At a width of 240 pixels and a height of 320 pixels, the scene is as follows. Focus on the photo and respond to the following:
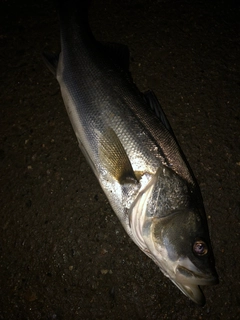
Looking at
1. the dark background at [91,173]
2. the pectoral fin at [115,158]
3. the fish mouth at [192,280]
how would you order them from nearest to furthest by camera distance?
the fish mouth at [192,280], the pectoral fin at [115,158], the dark background at [91,173]

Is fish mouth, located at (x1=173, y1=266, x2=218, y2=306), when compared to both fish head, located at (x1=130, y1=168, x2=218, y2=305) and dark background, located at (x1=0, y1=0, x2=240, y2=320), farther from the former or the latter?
dark background, located at (x1=0, y1=0, x2=240, y2=320)

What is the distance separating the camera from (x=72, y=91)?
2264 mm

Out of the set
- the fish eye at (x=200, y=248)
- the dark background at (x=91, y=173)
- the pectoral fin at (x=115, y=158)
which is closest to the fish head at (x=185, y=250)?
the fish eye at (x=200, y=248)

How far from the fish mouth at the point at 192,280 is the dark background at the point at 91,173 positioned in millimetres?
507

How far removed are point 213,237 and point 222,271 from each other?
29cm

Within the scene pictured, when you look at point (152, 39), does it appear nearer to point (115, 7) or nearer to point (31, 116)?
point (115, 7)

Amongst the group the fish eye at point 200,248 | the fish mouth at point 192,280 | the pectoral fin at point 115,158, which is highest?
the pectoral fin at point 115,158

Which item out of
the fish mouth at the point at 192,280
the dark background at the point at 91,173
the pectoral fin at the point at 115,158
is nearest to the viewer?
the fish mouth at the point at 192,280

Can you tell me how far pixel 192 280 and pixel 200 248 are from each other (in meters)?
0.21

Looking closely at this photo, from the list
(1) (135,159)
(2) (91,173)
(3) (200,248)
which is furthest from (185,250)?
(2) (91,173)

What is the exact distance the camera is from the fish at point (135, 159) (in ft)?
5.82

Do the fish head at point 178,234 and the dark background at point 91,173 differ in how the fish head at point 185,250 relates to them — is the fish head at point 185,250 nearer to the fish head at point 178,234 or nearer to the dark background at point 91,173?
the fish head at point 178,234

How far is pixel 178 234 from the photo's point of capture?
178 cm

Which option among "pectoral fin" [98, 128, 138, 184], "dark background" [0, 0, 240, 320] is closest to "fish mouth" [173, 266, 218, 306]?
"dark background" [0, 0, 240, 320]
